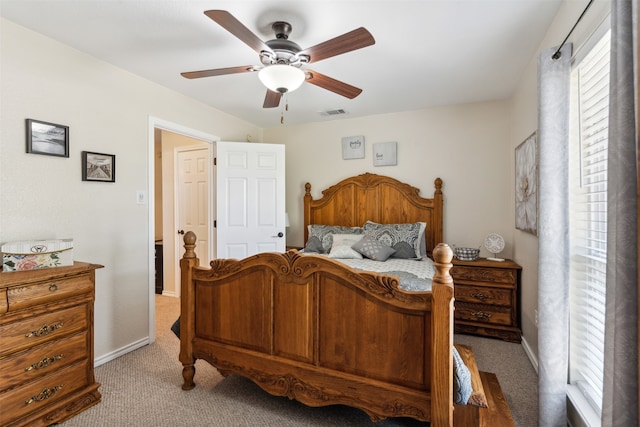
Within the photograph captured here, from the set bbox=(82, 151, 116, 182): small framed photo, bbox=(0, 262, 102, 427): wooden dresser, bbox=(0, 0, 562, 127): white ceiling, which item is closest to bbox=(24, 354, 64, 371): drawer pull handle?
bbox=(0, 262, 102, 427): wooden dresser

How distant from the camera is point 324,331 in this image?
1774 millimetres

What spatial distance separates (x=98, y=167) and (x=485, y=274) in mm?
Result: 3526

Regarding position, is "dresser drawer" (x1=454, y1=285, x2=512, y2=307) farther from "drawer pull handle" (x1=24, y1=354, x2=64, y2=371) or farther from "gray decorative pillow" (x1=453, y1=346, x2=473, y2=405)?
"drawer pull handle" (x1=24, y1=354, x2=64, y2=371)

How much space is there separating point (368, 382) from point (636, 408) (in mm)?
1023

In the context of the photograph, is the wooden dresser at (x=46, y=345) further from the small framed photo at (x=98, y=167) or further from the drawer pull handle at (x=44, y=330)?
the small framed photo at (x=98, y=167)

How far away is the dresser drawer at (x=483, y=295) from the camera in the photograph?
9.92 ft

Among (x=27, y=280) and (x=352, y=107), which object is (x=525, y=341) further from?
(x=27, y=280)

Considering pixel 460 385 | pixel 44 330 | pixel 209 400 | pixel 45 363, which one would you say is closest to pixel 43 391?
pixel 45 363

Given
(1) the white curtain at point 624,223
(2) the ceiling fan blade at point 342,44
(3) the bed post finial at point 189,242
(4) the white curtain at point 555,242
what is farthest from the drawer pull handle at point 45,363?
(4) the white curtain at point 555,242

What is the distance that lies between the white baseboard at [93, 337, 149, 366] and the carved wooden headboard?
7.41 feet

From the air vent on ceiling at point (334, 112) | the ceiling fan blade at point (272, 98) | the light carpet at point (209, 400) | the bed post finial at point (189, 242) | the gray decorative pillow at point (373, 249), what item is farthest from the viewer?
the air vent on ceiling at point (334, 112)

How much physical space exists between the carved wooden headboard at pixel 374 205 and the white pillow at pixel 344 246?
1.82 feet

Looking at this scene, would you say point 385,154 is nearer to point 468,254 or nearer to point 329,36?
point 468,254

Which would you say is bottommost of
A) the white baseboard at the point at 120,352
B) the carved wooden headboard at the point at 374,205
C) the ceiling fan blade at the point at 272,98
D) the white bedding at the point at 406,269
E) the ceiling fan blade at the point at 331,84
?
the white baseboard at the point at 120,352
